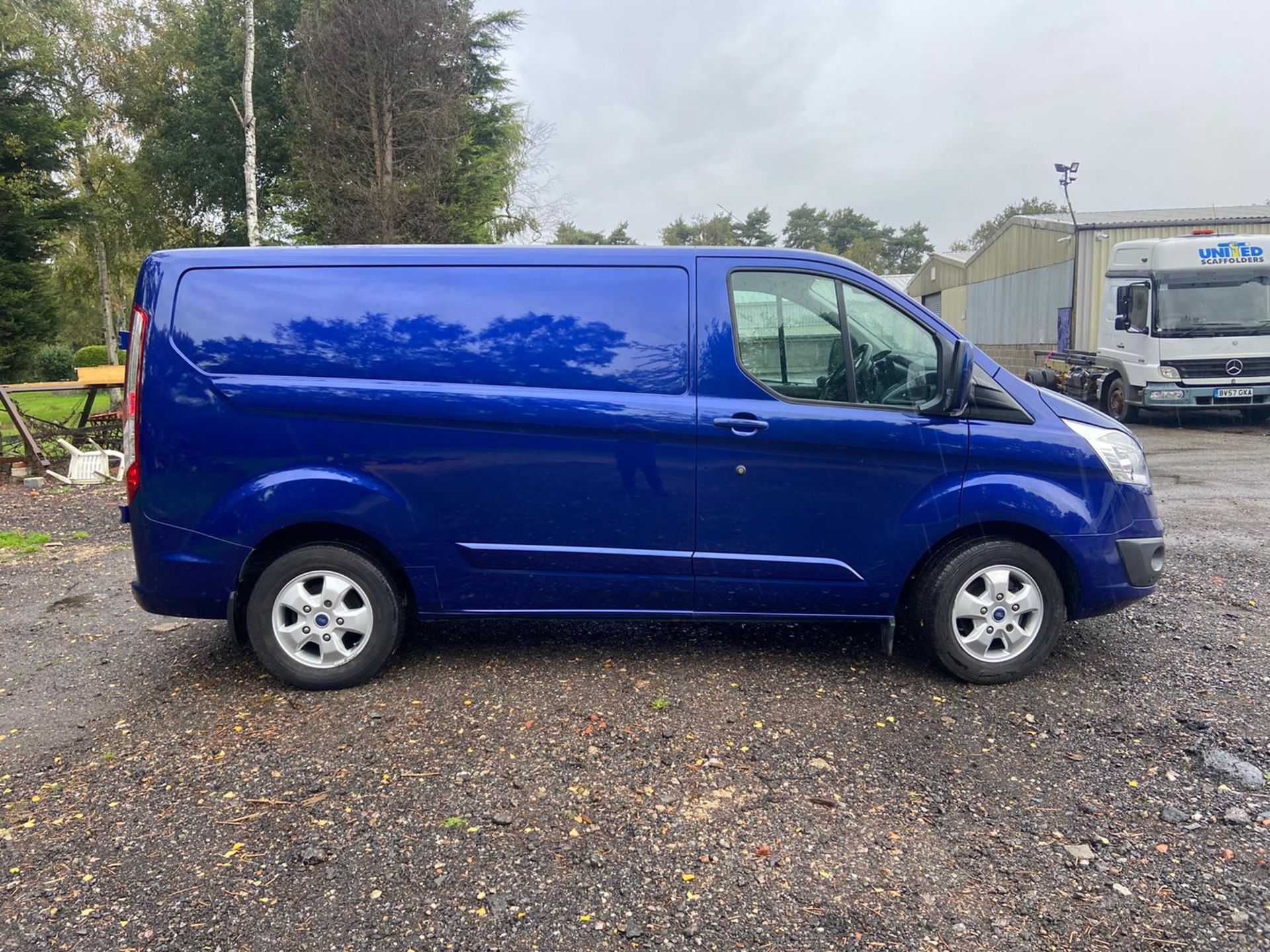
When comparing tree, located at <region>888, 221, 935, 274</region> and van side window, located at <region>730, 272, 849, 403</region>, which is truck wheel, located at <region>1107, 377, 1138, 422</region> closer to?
van side window, located at <region>730, 272, 849, 403</region>

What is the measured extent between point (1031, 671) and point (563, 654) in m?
2.32

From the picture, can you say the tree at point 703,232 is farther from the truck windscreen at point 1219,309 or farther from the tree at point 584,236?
the truck windscreen at point 1219,309

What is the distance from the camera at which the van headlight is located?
4.12 m

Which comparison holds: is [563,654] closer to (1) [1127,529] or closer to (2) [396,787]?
(2) [396,787]


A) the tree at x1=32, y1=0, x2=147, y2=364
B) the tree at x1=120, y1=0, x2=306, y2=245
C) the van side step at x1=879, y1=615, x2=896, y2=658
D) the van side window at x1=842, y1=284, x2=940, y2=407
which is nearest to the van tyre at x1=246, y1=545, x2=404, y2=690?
the van side step at x1=879, y1=615, x2=896, y2=658

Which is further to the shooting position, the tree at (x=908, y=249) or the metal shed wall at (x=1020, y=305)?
the tree at (x=908, y=249)

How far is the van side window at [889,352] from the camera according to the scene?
415 cm

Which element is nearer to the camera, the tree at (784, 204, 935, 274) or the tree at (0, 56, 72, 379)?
the tree at (0, 56, 72, 379)

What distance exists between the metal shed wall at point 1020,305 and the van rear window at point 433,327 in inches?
783

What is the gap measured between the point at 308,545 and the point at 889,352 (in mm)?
2853

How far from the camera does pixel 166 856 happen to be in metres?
2.91

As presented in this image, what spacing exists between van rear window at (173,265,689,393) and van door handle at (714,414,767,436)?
0.77 ft

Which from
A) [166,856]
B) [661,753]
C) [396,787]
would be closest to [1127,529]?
[661,753]

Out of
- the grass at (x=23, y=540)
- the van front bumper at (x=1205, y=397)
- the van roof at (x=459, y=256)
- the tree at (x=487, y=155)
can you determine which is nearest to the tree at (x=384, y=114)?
the tree at (x=487, y=155)
